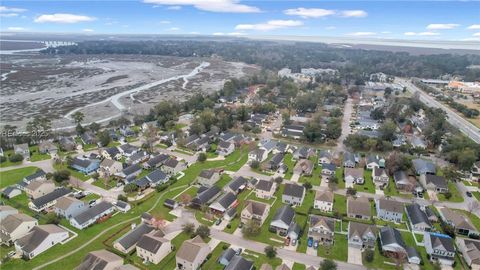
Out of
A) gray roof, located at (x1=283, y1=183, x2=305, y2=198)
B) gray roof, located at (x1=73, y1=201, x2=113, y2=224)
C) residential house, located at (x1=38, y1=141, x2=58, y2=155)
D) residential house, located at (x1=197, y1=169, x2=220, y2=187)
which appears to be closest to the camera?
gray roof, located at (x1=73, y1=201, x2=113, y2=224)

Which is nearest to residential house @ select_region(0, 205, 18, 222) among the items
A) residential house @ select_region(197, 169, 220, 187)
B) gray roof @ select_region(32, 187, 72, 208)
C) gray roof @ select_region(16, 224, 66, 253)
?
gray roof @ select_region(32, 187, 72, 208)

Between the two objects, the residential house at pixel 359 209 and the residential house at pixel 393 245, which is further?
the residential house at pixel 359 209

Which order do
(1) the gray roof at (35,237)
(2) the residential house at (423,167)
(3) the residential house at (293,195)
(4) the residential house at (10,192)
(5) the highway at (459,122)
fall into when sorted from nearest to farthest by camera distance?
1. (1) the gray roof at (35,237)
2. (3) the residential house at (293,195)
3. (4) the residential house at (10,192)
4. (2) the residential house at (423,167)
5. (5) the highway at (459,122)

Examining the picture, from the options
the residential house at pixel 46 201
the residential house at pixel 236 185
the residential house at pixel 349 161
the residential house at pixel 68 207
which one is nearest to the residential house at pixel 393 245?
the residential house at pixel 236 185

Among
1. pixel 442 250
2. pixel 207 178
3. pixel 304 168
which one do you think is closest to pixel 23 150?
pixel 207 178

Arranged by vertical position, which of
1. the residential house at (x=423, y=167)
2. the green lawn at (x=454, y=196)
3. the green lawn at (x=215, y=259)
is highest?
the residential house at (x=423, y=167)

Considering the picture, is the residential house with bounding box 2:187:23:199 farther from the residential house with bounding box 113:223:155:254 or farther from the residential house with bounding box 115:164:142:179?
the residential house with bounding box 113:223:155:254

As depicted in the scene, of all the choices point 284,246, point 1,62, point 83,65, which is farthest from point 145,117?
point 1,62

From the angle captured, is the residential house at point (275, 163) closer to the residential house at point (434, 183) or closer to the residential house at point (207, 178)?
the residential house at point (207, 178)

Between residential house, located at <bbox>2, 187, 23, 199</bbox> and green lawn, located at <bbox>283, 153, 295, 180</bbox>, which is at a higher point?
green lawn, located at <bbox>283, 153, 295, 180</bbox>
